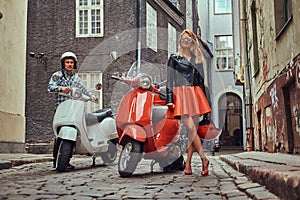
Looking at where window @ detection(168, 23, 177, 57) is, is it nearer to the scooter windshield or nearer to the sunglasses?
the scooter windshield

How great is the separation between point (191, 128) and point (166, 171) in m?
1.17

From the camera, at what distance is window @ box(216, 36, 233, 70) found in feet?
106

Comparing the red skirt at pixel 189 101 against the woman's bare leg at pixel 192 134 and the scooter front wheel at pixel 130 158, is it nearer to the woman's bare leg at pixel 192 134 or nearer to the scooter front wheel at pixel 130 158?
the woman's bare leg at pixel 192 134

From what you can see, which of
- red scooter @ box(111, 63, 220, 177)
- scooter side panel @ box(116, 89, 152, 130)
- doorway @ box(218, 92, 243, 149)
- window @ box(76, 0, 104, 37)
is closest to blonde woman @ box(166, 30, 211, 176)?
red scooter @ box(111, 63, 220, 177)

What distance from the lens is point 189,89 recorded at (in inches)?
223

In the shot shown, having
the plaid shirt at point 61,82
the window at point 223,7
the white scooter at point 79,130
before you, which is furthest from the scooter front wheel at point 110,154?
the window at point 223,7

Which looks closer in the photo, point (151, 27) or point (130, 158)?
point (130, 158)

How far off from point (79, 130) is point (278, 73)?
11.9 ft

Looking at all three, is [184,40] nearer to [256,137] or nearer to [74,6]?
[256,137]

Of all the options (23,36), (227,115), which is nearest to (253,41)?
(23,36)

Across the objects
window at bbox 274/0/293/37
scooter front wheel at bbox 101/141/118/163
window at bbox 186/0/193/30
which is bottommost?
scooter front wheel at bbox 101/141/118/163

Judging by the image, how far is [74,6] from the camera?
20.5 m

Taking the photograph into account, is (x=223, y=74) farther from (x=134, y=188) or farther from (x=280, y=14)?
(x=134, y=188)

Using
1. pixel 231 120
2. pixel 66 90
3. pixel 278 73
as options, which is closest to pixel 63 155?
pixel 66 90
